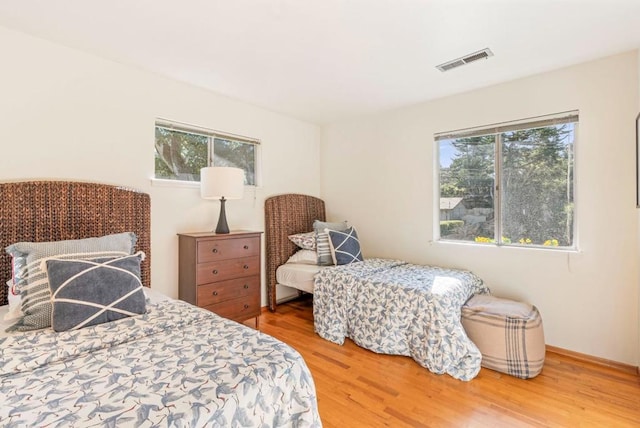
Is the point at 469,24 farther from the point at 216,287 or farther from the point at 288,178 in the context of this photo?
the point at 216,287

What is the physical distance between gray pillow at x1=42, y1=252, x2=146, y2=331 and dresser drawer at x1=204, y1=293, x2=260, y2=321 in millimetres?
1102

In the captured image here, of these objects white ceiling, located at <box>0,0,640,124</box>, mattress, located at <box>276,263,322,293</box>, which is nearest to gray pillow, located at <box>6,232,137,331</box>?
white ceiling, located at <box>0,0,640,124</box>

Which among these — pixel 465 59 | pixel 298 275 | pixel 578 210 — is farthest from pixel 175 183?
pixel 578 210

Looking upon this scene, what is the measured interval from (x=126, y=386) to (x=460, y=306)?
2.23m

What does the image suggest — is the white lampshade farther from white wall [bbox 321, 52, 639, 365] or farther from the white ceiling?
white wall [bbox 321, 52, 639, 365]

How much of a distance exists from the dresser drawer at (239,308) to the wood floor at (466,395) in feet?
2.38

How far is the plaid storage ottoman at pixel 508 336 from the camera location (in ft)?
6.85

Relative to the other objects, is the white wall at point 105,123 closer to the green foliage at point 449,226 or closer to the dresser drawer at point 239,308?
the dresser drawer at point 239,308

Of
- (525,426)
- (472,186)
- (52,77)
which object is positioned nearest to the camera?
(525,426)

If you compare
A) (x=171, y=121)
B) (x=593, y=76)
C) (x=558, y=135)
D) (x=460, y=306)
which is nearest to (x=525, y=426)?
(x=460, y=306)

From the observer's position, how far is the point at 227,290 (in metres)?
2.69

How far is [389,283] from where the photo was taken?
251 cm

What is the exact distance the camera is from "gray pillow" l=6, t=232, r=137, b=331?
142 cm

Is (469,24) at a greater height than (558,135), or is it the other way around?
(469,24)
